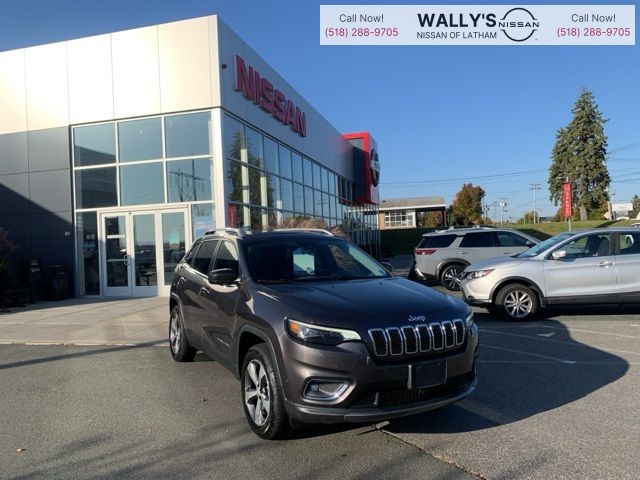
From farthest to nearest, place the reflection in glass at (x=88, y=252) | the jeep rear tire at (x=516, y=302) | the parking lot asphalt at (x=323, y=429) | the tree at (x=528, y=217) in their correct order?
the tree at (x=528, y=217) < the reflection in glass at (x=88, y=252) < the jeep rear tire at (x=516, y=302) < the parking lot asphalt at (x=323, y=429)

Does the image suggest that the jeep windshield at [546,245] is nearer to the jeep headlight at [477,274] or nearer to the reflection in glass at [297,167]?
the jeep headlight at [477,274]

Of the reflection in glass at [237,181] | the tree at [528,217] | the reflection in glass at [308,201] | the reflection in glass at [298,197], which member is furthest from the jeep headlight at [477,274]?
the tree at [528,217]

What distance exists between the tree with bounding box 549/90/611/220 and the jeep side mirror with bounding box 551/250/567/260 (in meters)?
57.3

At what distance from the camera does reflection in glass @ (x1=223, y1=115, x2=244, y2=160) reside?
47.4 feet

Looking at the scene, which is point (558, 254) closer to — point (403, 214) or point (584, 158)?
point (584, 158)

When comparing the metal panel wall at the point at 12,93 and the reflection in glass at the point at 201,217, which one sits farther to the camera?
the metal panel wall at the point at 12,93

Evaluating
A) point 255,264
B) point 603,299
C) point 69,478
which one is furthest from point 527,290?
point 69,478

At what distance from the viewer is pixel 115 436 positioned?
452 cm

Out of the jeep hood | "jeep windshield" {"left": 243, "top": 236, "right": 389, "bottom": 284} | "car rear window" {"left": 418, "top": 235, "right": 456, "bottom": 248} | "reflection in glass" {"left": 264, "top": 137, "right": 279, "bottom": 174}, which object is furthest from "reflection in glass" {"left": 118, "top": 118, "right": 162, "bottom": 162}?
the jeep hood

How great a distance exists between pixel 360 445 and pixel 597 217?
240ft

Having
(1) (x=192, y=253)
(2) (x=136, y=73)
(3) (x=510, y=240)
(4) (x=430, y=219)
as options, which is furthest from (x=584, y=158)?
(1) (x=192, y=253)

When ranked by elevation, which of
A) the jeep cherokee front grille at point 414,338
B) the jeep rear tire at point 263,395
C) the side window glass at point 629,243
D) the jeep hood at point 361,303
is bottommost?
the jeep rear tire at point 263,395

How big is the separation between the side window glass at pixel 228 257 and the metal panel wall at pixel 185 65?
929 cm

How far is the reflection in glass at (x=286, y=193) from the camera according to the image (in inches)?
759
